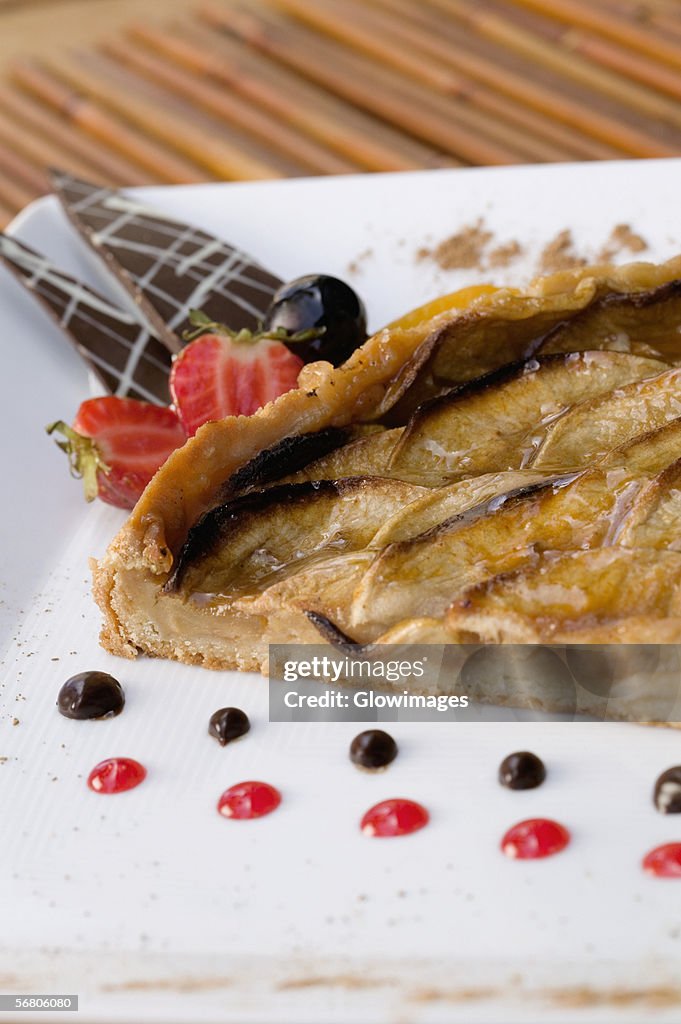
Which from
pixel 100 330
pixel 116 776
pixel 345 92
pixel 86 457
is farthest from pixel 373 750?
pixel 345 92

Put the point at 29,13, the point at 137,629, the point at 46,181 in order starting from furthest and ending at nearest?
1. the point at 29,13
2. the point at 46,181
3. the point at 137,629

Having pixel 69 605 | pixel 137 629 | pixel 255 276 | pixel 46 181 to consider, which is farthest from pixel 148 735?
pixel 46 181

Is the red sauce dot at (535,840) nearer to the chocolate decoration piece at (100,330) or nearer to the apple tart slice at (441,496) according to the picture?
the apple tart slice at (441,496)

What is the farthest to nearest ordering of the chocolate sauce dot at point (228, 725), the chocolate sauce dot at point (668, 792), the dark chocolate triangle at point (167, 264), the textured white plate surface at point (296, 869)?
the dark chocolate triangle at point (167, 264) < the chocolate sauce dot at point (228, 725) < the chocolate sauce dot at point (668, 792) < the textured white plate surface at point (296, 869)

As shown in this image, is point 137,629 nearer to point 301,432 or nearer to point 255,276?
point 301,432

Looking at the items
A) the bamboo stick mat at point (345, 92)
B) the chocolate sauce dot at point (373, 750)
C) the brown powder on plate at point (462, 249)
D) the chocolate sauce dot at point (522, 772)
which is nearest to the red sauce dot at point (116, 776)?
the chocolate sauce dot at point (373, 750)

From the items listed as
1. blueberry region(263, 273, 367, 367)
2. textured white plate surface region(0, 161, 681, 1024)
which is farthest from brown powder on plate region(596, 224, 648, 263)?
textured white plate surface region(0, 161, 681, 1024)

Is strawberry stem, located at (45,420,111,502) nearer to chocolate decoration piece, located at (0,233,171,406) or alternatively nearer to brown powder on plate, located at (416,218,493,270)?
chocolate decoration piece, located at (0,233,171,406)
